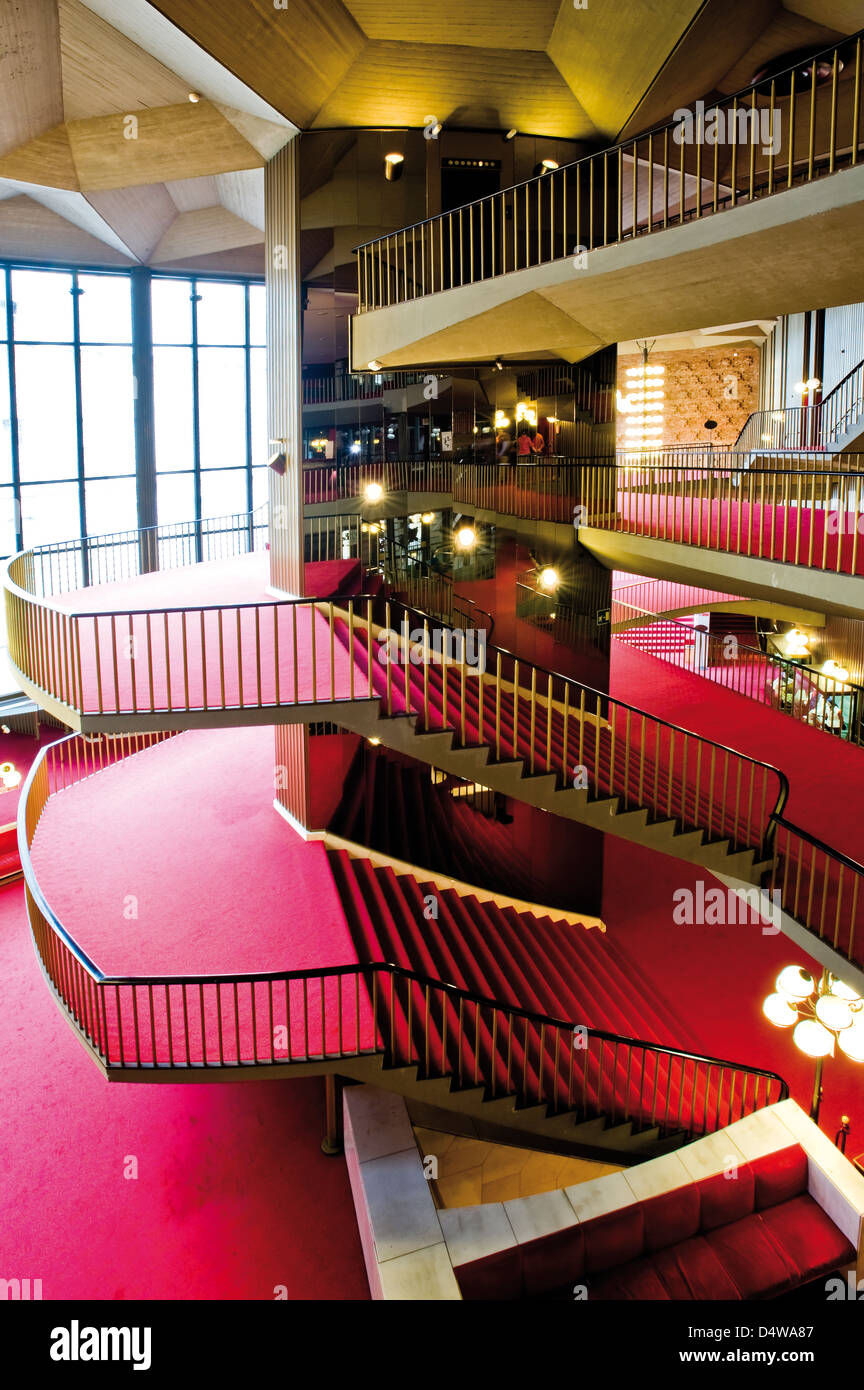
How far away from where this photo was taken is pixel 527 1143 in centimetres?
945

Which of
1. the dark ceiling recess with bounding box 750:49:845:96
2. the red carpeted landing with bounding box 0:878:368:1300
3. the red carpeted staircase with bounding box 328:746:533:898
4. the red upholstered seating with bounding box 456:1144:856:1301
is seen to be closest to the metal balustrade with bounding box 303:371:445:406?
the red carpeted staircase with bounding box 328:746:533:898

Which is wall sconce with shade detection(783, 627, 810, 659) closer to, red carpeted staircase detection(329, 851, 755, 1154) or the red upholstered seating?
red carpeted staircase detection(329, 851, 755, 1154)

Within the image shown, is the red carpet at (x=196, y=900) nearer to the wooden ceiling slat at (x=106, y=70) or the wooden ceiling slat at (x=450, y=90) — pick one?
the wooden ceiling slat at (x=450, y=90)

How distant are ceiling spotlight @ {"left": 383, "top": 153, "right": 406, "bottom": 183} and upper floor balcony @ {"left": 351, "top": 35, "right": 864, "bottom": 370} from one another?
70 cm

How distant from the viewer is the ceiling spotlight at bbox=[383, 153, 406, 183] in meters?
11.0

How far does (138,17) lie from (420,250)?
3.76 metres

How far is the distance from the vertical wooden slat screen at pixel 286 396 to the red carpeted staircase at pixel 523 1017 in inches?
54.2

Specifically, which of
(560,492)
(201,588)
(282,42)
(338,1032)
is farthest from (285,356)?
(338,1032)

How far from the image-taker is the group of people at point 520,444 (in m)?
13.2

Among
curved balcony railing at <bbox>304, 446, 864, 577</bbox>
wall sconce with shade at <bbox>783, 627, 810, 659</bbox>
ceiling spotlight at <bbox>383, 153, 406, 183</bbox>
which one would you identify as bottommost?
wall sconce with shade at <bbox>783, 627, 810, 659</bbox>

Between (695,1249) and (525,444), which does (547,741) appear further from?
(525,444)

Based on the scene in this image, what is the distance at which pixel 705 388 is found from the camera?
25141 mm
